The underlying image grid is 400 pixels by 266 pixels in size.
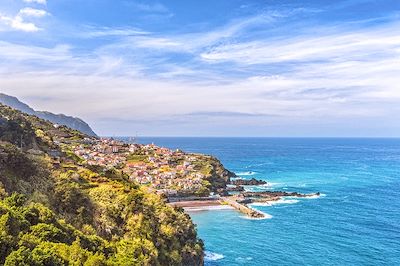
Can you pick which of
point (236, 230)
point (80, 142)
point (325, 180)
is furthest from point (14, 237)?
point (325, 180)

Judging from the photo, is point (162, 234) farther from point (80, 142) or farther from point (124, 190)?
point (80, 142)

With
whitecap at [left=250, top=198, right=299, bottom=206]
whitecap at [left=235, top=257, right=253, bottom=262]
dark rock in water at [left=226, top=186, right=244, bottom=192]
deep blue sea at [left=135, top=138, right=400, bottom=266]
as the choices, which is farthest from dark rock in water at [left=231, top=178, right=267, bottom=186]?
whitecap at [left=235, top=257, right=253, bottom=262]

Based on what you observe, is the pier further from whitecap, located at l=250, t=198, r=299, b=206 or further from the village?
the village

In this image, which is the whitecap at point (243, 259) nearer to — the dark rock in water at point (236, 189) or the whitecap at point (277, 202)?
the whitecap at point (277, 202)

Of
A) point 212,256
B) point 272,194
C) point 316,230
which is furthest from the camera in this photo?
point 272,194

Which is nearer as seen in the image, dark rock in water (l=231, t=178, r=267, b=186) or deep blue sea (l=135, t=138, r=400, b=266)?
deep blue sea (l=135, t=138, r=400, b=266)

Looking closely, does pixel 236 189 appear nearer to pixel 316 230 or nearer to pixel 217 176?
pixel 217 176

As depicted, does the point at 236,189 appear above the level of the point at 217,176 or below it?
below

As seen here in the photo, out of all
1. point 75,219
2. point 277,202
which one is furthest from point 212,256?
point 277,202
